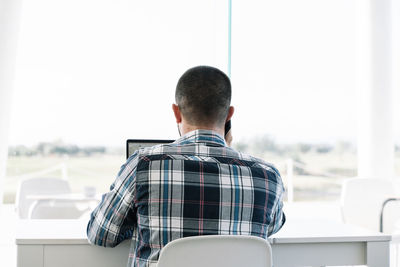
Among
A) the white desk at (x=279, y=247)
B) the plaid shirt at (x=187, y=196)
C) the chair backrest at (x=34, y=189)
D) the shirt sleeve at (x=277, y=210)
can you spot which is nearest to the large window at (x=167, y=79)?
the chair backrest at (x=34, y=189)

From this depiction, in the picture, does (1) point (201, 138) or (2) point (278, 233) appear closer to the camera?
(1) point (201, 138)

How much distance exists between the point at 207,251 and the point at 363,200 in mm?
2414

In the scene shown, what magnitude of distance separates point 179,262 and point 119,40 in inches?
249

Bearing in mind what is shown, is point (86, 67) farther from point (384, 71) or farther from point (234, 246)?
point (234, 246)

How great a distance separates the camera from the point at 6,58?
3.86 metres

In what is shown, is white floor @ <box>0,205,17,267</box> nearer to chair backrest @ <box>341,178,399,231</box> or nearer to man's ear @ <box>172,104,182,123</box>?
chair backrest @ <box>341,178,399,231</box>

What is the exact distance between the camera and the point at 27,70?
8.64 m

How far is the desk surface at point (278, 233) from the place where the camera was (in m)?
1.61

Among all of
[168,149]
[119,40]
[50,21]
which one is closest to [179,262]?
[168,149]

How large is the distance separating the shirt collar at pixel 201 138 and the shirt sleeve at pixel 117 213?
0.15 meters

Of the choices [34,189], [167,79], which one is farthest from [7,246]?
[167,79]

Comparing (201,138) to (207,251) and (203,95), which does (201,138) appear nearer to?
(203,95)

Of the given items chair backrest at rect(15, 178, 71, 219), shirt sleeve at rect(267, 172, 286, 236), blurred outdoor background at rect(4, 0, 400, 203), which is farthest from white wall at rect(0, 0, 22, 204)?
shirt sleeve at rect(267, 172, 286, 236)

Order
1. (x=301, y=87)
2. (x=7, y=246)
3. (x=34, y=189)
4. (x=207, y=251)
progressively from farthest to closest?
(x=301, y=87) → (x=7, y=246) → (x=34, y=189) → (x=207, y=251)
